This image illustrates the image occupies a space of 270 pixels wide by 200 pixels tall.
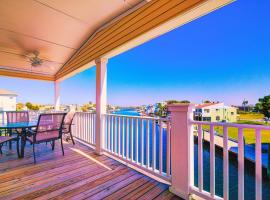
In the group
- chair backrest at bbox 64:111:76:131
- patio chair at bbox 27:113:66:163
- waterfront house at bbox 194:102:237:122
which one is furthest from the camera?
chair backrest at bbox 64:111:76:131

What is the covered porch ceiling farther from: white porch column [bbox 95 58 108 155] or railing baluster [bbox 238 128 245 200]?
railing baluster [bbox 238 128 245 200]

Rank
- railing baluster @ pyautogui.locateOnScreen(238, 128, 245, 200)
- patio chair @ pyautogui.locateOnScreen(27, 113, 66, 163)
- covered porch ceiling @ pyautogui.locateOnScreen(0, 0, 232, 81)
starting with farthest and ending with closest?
patio chair @ pyautogui.locateOnScreen(27, 113, 66, 163)
covered porch ceiling @ pyautogui.locateOnScreen(0, 0, 232, 81)
railing baluster @ pyautogui.locateOnScreen(238, 128, 245, 200)

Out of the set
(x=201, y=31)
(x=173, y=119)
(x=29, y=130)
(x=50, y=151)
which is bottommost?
(x=50, y=151)

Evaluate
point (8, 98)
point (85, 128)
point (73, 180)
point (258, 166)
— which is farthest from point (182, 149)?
point (8, 98)

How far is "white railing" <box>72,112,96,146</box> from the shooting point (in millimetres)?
4172

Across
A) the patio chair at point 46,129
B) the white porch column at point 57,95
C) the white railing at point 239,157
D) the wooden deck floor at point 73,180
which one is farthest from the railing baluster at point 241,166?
the white porch column at point 57,95

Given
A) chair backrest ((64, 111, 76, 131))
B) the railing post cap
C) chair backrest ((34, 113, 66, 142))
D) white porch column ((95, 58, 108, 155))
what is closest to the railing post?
the railing post cap

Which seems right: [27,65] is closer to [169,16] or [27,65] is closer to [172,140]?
[169,16]

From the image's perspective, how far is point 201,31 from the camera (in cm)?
1035

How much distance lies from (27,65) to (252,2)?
8554 millimetres

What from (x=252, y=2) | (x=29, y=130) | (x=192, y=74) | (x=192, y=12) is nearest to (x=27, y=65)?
(x=29, y=130)

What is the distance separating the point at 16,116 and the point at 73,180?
290cm

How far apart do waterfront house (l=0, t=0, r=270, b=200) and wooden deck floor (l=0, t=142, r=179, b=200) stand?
0.5 inches

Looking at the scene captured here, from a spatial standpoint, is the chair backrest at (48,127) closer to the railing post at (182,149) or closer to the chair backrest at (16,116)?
the chair backrest at (16,116)
